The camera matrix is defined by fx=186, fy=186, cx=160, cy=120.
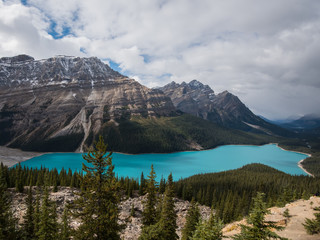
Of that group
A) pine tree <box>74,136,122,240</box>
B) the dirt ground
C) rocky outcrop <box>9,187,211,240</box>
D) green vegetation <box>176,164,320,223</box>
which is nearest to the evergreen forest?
pine tree <box>74,136,122,240</box>

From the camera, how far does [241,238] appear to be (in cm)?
1198

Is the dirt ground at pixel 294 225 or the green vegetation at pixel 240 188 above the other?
the dirt ground at pixel 294 225

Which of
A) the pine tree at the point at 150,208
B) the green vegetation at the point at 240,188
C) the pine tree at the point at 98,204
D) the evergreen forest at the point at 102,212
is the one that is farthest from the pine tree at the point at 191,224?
the green vegetation at the point at 240,188

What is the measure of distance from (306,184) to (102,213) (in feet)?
321

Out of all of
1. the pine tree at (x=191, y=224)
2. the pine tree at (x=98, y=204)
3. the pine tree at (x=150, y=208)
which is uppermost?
the pine tree at (x=98, y=204)

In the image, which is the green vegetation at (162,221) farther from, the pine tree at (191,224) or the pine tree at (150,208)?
the pine tree at (191,224)

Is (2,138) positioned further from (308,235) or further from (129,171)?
(308,235)

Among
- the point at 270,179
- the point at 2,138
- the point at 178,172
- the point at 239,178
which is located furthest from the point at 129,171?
the point at 2,138

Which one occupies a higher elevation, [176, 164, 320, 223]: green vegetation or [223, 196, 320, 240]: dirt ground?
[223, 196, 320, 240]: dirt ground

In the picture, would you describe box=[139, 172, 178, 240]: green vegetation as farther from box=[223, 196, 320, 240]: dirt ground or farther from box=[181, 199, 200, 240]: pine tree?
box=[223, 196, 320, 240]: dirt ground

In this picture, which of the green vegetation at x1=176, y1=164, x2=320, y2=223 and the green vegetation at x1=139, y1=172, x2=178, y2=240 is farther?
the green vegetation at x1=176, y1=164, x2=320, y2=223

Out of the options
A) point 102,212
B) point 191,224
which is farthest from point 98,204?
point 191,224

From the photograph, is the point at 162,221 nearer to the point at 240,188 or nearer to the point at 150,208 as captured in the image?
the point at 150,208

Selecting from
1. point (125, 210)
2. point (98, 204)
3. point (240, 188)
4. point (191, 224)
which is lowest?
point (240, 188)
